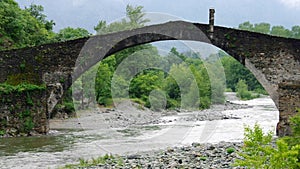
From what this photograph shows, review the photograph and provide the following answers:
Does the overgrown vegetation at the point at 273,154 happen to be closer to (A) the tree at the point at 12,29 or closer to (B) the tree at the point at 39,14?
(A) the tree at the point at 12,29

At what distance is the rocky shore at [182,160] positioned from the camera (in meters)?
9.31

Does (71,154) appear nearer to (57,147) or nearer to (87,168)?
(57,147)

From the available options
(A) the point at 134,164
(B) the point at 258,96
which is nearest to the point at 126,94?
(A) the point at 134,164

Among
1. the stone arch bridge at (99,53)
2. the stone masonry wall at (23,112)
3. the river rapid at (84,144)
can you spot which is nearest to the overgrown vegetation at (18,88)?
the stone masonry wall at (23,112)

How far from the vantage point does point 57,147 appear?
45.5ft

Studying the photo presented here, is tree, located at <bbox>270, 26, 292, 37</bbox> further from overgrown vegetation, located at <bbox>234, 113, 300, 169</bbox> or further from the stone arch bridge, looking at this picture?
overgrown vegetation, located at <bbox>234, 113, 300, 169</bbox>

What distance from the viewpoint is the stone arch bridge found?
1630 cm

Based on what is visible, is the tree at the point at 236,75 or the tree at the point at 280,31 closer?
the tree at the point at 236,75

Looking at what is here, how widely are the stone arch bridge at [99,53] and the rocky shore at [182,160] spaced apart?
5.86 m

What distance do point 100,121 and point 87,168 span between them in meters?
15.3

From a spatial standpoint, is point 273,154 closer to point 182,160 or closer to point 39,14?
point 182,160

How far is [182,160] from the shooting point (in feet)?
32.4

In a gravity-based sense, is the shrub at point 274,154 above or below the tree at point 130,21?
below

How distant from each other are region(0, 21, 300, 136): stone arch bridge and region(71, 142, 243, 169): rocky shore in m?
5.86
